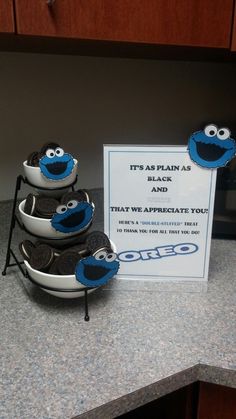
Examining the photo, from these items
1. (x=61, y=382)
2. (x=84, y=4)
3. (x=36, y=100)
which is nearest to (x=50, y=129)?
(x=36, y=100)

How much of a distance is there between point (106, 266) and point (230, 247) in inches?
18.4

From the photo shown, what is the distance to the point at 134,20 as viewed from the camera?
27.0 inches

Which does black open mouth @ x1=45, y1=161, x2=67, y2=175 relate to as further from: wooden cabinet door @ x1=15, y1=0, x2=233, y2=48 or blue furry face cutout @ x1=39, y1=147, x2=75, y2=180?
wooden cabinet door @ x1=15, y1=0, x2=233, y2=48

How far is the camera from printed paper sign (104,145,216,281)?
29.7 inches

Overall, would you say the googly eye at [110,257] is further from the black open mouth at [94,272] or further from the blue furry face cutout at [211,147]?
the blue furry face cutout at [211,147]

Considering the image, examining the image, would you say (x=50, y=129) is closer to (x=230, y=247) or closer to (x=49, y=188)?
(x=49, y=188)

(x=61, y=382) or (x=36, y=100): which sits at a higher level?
(x=36, y=100)

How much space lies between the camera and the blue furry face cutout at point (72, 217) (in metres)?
0.70

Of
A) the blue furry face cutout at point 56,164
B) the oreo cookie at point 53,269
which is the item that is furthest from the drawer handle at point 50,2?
the oreo cookie at point 53,269

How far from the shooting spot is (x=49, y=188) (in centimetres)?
77

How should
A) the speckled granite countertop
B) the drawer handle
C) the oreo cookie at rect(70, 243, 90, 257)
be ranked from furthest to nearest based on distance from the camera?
the oreo cookie at rect(70, 243, 90, 257) < the drawer handle < the speckled granite countertop

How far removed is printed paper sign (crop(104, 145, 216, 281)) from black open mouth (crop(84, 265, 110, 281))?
128 millimetres

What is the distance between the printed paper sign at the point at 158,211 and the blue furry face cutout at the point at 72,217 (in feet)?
0.24

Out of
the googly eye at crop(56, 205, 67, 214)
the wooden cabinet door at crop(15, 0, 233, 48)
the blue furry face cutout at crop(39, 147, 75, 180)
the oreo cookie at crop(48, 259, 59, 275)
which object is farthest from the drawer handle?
the oreo cookie at crop(48, 259, 59, 275)
